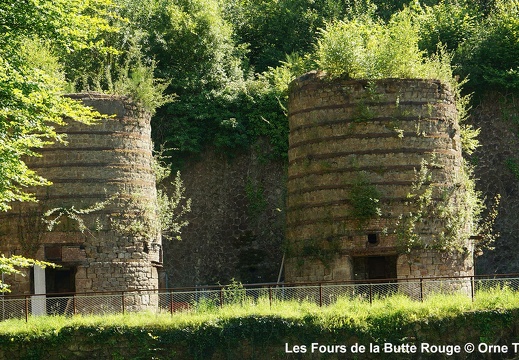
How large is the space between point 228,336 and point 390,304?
326 cm

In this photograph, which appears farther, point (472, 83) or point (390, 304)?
point (472, 83)

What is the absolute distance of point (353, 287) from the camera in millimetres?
23484

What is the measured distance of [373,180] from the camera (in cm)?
2527

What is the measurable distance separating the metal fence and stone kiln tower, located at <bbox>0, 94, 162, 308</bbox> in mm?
843

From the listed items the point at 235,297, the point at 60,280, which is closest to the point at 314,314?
the point at 235,297

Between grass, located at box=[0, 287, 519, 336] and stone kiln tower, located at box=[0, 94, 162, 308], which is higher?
stone kiln tower, located at box=[0, 94, 162, 308]

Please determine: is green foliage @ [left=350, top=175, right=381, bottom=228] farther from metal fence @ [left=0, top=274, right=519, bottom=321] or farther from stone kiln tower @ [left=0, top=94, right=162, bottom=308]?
stone kiln tower @ [left=0, top=94, right=162, bottom=308]

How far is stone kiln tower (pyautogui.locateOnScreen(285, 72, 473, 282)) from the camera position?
25062mm

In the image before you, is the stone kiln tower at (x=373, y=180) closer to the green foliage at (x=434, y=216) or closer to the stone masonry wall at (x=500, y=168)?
the green foliage at (x=434, y=216)

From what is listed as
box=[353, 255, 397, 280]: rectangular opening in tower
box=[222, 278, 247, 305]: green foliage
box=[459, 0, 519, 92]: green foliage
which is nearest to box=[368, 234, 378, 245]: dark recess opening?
box=[353, 255, 397, 280]: rectangular opening in tower

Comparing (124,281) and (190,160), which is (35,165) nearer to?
(124,281)

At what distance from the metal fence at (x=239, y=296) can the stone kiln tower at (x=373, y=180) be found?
787 mm

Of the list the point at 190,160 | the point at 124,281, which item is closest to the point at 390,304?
the point at 124,281

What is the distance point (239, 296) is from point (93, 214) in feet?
14.3
